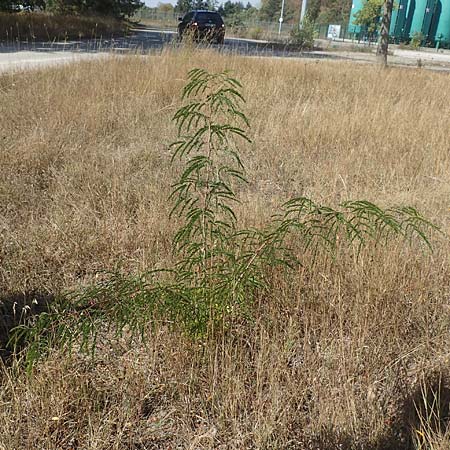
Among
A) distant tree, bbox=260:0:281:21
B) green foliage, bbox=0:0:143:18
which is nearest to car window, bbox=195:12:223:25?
green foliage, bbox=0:0:143:18

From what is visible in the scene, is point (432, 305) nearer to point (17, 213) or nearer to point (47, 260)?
point (47, 260)

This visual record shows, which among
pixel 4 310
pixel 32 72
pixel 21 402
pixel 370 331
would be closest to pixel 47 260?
pixel 4 310

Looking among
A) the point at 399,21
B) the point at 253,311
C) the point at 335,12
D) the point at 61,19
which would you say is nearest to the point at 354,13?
the point at 399,21

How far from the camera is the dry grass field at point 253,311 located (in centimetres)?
160

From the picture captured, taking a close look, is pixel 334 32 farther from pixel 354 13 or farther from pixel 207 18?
pixel 207 18

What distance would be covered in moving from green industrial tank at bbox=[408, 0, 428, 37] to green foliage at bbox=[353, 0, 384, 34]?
2.99 metres

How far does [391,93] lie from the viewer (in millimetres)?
7266

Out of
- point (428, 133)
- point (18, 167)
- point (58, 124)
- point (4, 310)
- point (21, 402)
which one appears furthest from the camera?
point (428, 133)

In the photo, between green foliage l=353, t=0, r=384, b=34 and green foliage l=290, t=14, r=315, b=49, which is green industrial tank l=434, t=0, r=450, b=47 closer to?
green foliage l=353, t=0, r=384, b=34

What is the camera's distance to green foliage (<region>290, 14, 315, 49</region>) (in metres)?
21.8

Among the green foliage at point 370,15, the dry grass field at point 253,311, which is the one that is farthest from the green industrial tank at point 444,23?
the dry grass field at point 253,311

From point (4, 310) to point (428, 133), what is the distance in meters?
5.25

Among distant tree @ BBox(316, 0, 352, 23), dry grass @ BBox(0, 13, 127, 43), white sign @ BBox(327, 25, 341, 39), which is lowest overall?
dry grass @ BBox(0, 13, 127, 43)

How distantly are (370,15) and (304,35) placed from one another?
14.4 metres
